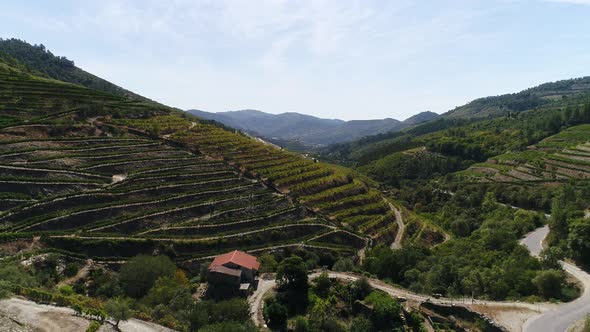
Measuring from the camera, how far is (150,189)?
61938 mm

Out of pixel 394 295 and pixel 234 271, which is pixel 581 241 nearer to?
pixel 394 295

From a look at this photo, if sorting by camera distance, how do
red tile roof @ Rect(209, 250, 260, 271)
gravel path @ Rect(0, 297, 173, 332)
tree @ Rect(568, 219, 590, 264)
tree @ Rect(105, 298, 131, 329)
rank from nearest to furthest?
gravel path @ Rect(0, 297, 173, 332), tree @ Rect(105, 298, 131, 329), tree @ Rect(568, 219, 590, 264), red tile roof @ Rect(209, 250, 260, 271)

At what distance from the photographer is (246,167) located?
77188 millimetres

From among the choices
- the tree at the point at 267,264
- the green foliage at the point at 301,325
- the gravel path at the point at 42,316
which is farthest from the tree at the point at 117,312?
the tree at the point at 267,264

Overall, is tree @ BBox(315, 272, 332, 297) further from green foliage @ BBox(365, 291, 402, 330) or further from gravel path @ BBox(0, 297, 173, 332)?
gravel path @ BBox(0, 297, 173, 332)

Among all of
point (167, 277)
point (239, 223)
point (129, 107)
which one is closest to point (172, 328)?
point (167, 277)

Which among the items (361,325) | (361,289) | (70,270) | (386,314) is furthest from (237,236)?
(386,314)

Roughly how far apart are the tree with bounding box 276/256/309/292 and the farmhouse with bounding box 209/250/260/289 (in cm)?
425

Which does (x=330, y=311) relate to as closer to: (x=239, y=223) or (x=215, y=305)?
(x=215, y=305)

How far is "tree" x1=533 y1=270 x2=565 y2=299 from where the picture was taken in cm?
3781

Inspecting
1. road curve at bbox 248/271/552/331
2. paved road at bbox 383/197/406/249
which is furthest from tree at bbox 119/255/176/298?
paved road at bbox 383/197/406/249

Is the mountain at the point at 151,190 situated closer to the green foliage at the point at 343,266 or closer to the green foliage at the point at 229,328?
the green foliage at the point at 343,266

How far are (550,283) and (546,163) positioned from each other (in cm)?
7913

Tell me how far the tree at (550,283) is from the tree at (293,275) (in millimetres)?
22874
